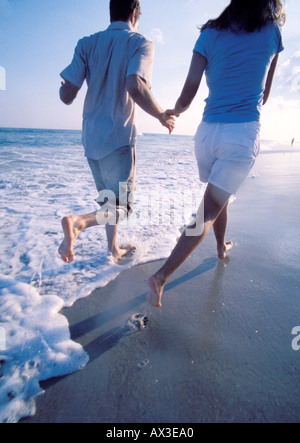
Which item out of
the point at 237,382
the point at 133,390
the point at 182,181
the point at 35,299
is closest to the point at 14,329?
the point at 35,299

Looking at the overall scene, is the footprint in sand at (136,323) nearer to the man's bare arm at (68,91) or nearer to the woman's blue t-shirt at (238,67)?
the woman's blue t-shirt at (238,67)

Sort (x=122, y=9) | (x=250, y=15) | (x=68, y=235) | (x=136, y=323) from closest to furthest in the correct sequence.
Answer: (x=250, y=15) → (x=136, y=323) → (x=68, y=235) → (x=122, y=9)

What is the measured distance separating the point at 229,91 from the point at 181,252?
1028 millimetres

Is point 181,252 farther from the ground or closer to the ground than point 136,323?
farther from the ground

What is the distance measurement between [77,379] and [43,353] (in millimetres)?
272

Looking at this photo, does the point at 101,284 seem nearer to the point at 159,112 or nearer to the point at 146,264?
the point at 146,264

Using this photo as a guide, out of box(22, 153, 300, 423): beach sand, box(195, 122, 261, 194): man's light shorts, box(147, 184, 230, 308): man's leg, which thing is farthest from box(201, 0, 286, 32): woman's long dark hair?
box(22, 153, 300, 423): beach sand

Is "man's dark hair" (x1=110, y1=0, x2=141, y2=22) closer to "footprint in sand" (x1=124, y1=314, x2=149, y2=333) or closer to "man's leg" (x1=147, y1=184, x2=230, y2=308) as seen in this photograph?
"man's leg" (x1=147, y1=184, x2=230, y2=308)

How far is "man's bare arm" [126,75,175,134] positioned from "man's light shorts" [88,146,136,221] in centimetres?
32

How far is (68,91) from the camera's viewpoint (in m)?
1.72

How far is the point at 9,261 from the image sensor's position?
2092mm

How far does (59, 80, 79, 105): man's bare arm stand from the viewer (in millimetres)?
1703
